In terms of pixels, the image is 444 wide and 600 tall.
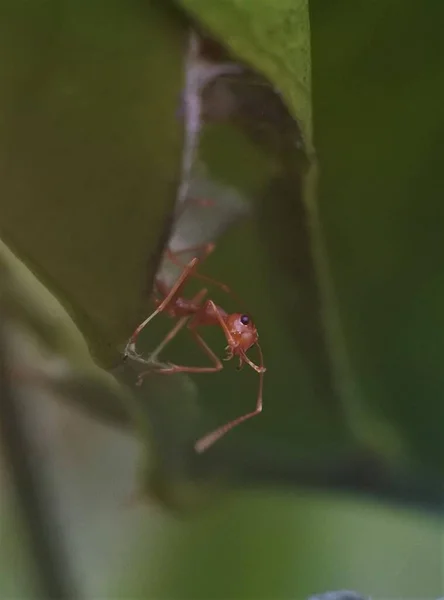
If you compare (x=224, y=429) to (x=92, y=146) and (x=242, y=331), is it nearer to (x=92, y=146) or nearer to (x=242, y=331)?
(x=242, y=331)

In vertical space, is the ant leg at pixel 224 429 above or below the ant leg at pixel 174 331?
below

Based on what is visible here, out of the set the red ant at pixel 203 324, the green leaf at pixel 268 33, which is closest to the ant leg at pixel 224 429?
the red ant at pixel 203 324

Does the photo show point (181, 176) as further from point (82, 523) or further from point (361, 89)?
point (82, 523)

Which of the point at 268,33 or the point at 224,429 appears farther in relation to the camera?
the point at 224,429

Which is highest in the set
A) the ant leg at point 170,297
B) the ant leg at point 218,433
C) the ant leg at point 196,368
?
the ant leg at point 170,297

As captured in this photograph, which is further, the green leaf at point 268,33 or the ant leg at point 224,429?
the ant leg at point 224,429

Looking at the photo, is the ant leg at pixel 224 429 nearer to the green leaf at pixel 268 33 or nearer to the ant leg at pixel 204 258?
the ant leg at pixel 204 258

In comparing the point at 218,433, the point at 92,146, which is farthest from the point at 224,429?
the point at 92,146

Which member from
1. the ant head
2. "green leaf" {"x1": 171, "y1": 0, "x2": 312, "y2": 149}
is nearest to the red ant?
the ant head
